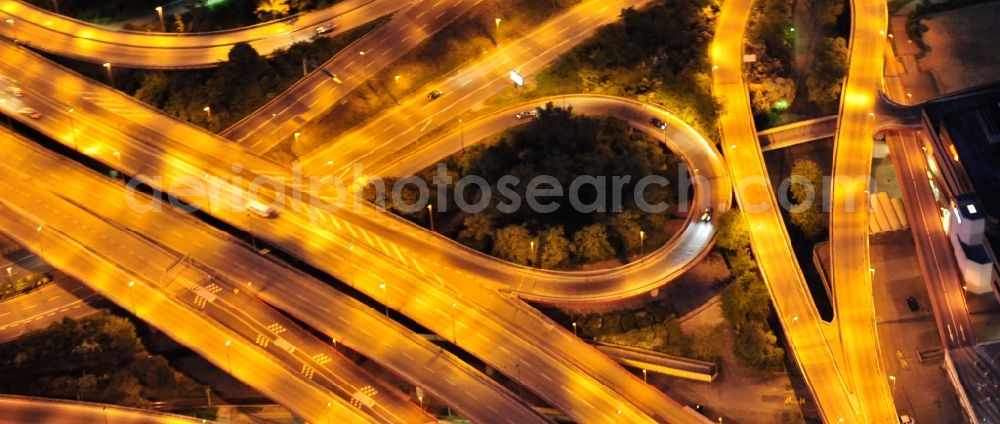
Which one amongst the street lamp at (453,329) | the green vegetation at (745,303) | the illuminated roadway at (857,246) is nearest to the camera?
the illuminated roadway at (857,246)

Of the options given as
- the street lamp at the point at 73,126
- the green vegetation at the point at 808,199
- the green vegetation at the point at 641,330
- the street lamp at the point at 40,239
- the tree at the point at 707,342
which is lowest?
the tree at the point at 707,342

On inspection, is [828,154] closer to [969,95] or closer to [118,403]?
[969,95]

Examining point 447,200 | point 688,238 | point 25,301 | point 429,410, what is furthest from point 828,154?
point 25,301

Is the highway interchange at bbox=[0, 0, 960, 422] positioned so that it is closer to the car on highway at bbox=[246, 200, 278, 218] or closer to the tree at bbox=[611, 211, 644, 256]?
the car on highway at bbox=[246, 200, 278, 218]

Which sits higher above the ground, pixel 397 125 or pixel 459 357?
pixel 397 125

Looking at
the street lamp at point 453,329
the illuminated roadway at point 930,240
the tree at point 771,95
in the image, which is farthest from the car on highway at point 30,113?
the illuminated roadway at point 930,240

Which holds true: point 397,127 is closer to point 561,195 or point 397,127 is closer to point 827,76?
point 561,195

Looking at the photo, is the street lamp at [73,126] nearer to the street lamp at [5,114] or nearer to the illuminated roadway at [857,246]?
the street lamp at [5,114]
